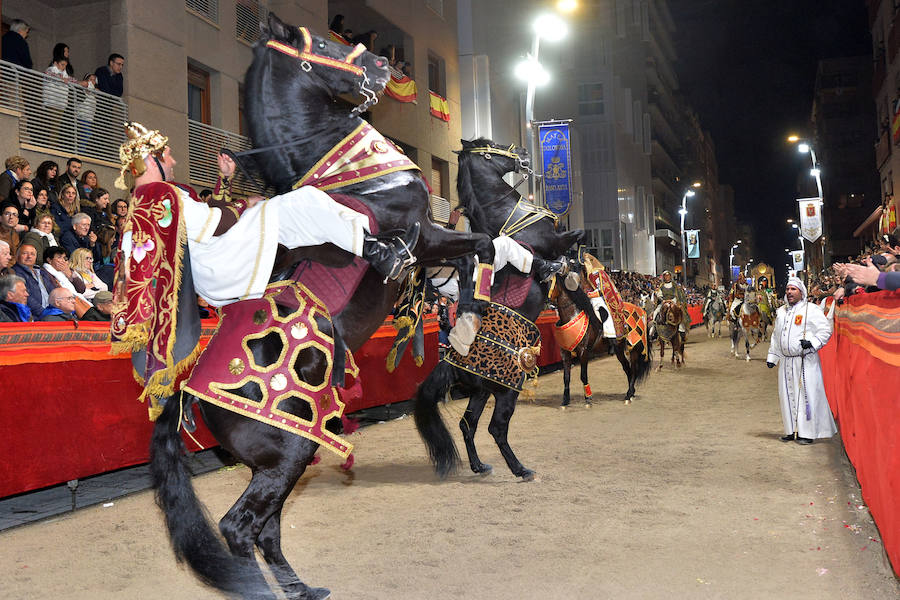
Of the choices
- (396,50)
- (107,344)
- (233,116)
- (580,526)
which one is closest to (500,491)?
(580,526)

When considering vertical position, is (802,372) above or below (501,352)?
below

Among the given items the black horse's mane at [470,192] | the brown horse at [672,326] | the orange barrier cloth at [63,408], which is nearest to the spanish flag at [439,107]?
the brown horse at [672,326]

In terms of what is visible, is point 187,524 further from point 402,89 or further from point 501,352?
point 402,89

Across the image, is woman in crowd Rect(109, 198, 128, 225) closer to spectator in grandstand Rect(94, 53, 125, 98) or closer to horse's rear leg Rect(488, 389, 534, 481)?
spectator in grandstand Rect(94, 53, 125, 98)

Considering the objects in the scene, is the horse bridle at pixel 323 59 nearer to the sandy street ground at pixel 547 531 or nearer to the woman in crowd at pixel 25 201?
the sandy street ground at pixel 547 531

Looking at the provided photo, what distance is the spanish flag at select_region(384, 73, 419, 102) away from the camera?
2119cm

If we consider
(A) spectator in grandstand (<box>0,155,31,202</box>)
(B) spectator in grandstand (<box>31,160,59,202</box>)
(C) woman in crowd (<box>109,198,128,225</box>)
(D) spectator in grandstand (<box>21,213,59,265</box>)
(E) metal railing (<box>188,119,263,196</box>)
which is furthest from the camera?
(E) metal railing (<box>188,119,263,196</box>)

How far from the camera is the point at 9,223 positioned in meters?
8.42

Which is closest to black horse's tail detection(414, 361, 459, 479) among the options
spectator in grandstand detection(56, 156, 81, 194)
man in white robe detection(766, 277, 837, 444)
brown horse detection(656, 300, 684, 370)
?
man in white robe detection(766, 277, 837, 444)

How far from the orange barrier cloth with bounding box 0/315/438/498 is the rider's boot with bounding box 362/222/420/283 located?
150 inches

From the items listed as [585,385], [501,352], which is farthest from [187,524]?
[585,385]

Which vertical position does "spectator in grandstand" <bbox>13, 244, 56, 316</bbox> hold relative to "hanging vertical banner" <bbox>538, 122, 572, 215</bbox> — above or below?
below

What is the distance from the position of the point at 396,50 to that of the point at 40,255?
Result: 56.1 ft

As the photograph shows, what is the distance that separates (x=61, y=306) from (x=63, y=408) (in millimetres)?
1581
